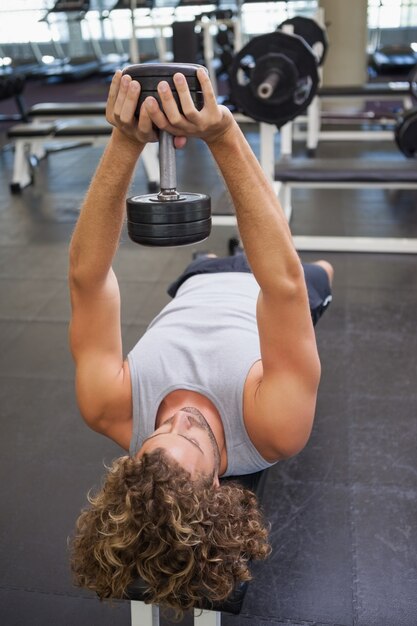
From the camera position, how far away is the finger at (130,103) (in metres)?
0.91

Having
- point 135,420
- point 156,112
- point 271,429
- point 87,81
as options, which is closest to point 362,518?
point 271,429

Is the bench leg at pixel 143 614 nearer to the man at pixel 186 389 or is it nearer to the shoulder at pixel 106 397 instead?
the man at pixel 186 389

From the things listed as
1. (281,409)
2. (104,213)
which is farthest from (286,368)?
(104,213)

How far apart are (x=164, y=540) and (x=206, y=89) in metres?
0.73

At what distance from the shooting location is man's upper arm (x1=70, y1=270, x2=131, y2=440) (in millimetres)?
1370

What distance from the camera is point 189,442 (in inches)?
48.9

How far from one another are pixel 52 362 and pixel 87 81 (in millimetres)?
9256

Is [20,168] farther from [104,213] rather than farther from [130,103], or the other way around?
[130,103]

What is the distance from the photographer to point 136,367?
1.44 m

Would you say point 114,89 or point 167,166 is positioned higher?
point 114,89

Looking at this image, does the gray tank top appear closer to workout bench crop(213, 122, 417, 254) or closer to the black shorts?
the black shorts

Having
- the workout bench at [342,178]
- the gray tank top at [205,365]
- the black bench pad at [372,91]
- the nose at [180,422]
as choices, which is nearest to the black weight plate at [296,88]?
the workout bench at [342,178]

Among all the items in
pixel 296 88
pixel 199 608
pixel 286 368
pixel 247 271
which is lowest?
pixel 199 608

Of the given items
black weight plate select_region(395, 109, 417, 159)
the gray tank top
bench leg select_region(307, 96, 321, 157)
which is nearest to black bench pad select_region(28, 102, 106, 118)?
bench leg select_region(307, 96, 321, 157)
